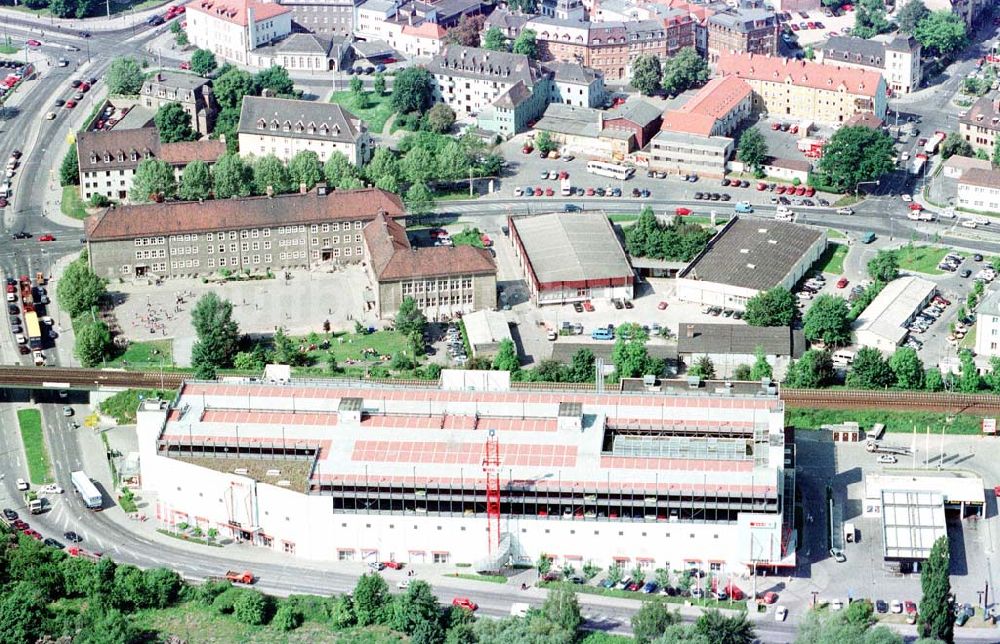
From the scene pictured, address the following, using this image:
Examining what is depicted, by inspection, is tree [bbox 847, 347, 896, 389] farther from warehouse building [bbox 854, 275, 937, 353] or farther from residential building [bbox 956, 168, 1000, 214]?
residential building [bbox 956, 168, 1000, 214]

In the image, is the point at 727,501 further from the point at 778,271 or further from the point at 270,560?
the point at 778,271

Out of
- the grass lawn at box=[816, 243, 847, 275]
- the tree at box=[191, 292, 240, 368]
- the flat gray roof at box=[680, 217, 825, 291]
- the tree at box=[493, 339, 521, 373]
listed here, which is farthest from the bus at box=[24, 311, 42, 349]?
the grass lawn at box=[816, 243, 847, 275]

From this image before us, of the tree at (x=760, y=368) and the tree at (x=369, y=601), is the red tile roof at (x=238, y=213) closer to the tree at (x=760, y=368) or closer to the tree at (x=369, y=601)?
the tree at (x=760, y=368)

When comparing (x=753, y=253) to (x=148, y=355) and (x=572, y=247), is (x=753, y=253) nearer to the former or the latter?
(x=572, y=247)

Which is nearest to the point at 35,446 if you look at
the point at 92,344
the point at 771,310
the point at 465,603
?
the point at 92,344

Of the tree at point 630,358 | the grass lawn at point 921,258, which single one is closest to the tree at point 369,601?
the tree at point 630,358

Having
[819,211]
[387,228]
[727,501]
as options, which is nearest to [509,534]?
[727,501]
